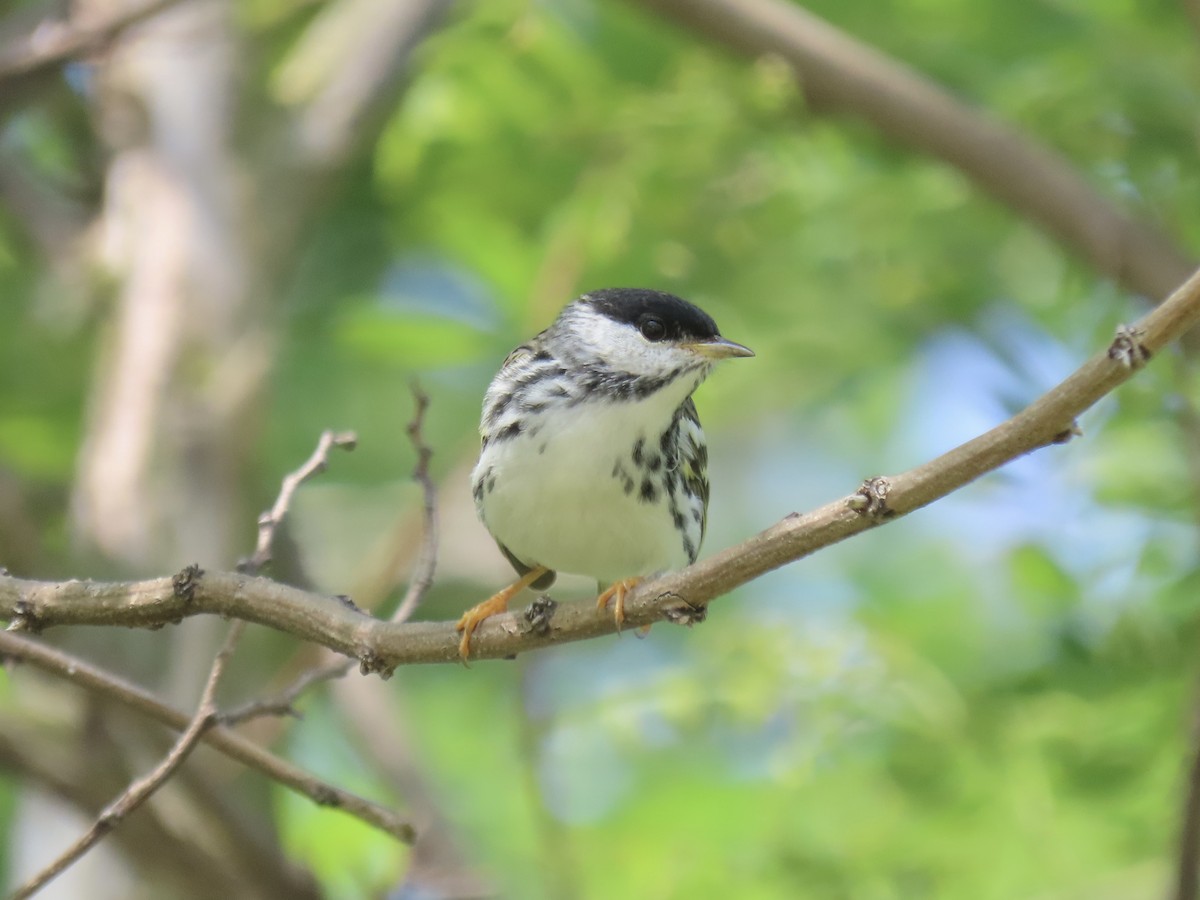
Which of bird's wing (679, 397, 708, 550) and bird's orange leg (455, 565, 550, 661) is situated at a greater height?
bird's wing (679, 397, 708, 550)

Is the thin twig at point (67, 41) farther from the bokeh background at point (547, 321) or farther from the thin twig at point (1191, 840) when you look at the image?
the thin twig at point (1191, 840)

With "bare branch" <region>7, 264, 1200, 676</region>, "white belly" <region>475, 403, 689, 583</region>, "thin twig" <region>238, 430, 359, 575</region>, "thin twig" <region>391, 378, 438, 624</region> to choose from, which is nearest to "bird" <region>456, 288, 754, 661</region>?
"white belly" <region>475, 403, 689, 583</region>

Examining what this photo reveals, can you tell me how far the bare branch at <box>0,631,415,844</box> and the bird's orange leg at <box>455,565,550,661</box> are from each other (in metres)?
0.35

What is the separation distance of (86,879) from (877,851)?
2315 millimetres

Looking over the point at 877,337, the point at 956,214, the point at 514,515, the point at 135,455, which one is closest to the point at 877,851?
the point at 514,515

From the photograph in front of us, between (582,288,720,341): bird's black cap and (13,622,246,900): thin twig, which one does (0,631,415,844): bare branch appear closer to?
(13,622,246,900): thin twig

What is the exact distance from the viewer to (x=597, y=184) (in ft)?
15.6

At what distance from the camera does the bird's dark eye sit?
3803 millimetres

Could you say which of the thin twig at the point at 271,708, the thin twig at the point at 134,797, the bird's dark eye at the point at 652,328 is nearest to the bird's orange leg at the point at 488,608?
the thin twig at the point at 271,708

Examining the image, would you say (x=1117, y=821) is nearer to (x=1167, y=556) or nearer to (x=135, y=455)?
(x=1167, y=556)

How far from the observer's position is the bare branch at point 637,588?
1.81m

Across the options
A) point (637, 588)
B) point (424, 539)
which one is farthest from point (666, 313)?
point (637, 588)

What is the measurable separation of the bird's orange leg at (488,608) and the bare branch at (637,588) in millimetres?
33

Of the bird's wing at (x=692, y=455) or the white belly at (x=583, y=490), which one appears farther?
the bird's wing at (x=692, y=455)
